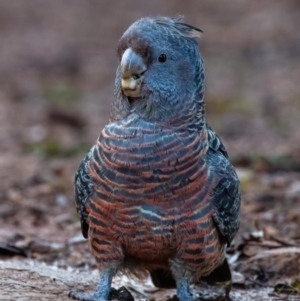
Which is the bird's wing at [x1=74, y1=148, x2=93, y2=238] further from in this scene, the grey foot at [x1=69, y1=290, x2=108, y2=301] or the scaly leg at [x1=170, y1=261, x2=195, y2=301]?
the scaly leg at [x1=170, y1=261, x2=195, y2=301]

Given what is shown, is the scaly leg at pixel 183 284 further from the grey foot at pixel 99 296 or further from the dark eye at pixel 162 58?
the dark eye at pixel 162 58

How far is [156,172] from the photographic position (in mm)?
5340

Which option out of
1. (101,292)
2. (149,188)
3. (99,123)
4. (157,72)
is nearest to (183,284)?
(101,292)

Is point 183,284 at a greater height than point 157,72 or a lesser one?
lesser

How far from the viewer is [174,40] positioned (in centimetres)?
557

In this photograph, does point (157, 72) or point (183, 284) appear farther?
point (183, 284)

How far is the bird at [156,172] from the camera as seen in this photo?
5344mm

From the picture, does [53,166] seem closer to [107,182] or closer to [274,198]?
[274,198]

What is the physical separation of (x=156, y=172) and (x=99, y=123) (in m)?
8.59

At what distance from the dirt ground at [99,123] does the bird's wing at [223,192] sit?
2.80 ft

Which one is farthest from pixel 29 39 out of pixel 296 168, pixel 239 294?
pixel 239 294

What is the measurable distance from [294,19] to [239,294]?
52.8 feet

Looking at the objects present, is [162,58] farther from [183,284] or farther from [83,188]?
[183,284]

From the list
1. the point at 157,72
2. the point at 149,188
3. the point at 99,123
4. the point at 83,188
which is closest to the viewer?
the point at 149,188
